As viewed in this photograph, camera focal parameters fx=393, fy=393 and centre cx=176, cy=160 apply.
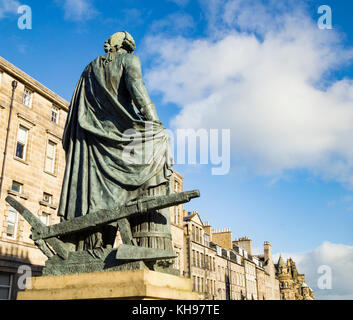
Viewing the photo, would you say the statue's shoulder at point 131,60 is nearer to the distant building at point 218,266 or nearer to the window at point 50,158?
the window at point 50,158

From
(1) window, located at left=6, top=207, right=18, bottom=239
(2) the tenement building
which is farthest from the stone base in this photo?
(1) window, located at left=6, top=207, right=18, bottom=239

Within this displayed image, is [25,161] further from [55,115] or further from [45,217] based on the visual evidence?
[55,115]

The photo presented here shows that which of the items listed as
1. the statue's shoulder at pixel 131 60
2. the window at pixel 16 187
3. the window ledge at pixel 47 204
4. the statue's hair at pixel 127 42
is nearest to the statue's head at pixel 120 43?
the statue's hair at pixel 127 42

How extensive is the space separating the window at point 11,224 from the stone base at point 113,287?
21.6m

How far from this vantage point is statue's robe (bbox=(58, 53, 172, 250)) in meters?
5.29

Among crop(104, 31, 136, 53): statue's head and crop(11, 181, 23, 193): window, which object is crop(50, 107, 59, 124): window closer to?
crop(11, 181, 23, 193): window

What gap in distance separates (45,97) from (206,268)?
1384 inches

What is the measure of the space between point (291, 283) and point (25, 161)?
11788cm

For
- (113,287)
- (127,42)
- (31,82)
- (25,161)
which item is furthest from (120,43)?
(31,82)

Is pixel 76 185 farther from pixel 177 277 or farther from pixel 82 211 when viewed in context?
pixel 177 277

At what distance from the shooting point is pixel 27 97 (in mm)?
28328

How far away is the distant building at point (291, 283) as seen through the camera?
124 meters

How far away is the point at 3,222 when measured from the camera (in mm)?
23906
